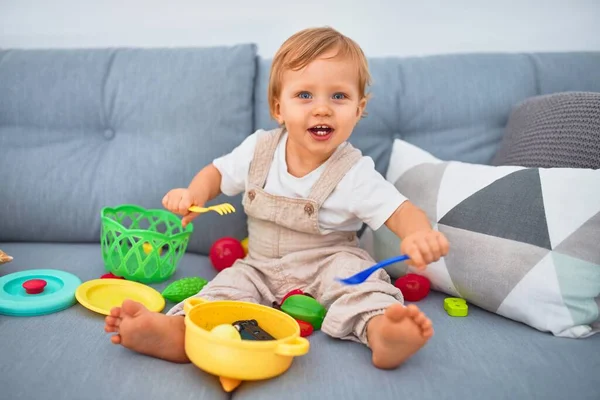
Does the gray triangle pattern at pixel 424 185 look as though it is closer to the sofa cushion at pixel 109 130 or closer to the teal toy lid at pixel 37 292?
the sofa cushion at pixel 109 130

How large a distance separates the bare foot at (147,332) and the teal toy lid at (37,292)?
0.21 metres

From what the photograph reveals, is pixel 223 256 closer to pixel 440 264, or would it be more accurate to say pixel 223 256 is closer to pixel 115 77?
pixel 440 264

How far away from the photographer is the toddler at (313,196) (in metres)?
1.02

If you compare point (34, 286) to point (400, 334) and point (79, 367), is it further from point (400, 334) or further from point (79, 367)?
point (400, 334)

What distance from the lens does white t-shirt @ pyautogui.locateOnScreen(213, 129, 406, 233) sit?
1097 millimetres

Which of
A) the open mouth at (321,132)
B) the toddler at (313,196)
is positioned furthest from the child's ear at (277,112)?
the open mouth at (321,132)

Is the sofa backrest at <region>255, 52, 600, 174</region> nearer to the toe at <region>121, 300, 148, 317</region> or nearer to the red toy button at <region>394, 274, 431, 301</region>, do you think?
the red toy button at <region>394, 274, 431, 301</region>

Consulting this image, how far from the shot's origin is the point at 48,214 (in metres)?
1.38

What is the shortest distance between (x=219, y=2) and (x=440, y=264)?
3.85 feet

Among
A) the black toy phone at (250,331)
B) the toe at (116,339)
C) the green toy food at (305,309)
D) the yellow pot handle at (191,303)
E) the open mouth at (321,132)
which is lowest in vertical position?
the green toy food at (305,309)

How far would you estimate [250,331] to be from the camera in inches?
34.9

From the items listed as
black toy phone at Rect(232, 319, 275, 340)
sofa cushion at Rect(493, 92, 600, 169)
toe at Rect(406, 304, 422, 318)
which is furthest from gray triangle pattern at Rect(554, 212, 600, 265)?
black toy phone at Rect(232, 319, 275, 340)

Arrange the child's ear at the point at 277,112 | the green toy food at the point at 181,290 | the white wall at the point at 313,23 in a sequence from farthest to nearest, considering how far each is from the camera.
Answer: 1. the white wall at the point at 313,23
2. the child's ear at the point at 277,112
3. the green toy food at the point at 181,290

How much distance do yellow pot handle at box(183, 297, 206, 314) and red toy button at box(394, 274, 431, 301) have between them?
435mm
